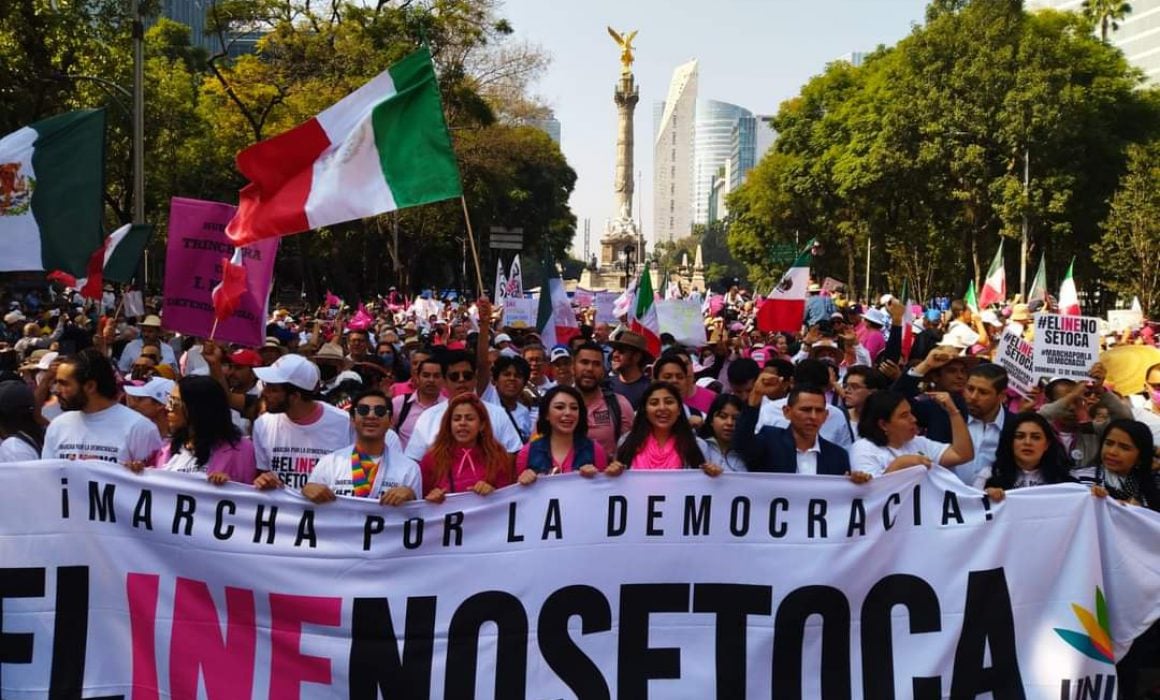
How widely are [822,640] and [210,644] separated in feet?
8.04

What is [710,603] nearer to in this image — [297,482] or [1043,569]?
[1043,569]

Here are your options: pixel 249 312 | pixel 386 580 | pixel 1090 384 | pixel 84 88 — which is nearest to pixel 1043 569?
pixel 1090 384

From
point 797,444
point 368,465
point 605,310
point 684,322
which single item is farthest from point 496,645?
point 605,310

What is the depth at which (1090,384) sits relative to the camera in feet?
23.3

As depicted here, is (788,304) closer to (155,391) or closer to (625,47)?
(155,391)

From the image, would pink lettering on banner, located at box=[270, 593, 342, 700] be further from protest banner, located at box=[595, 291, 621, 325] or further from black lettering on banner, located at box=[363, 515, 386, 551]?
protest banner, located at box=[595, 291, 621, 325]

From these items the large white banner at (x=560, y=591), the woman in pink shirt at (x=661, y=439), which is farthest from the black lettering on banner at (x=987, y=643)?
the woman in pink shirt at (x=661, y=439)

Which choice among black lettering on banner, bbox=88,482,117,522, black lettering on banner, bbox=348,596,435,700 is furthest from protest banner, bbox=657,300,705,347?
black lettering on banner, bbox=88,482,117,522

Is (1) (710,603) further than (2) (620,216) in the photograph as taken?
No

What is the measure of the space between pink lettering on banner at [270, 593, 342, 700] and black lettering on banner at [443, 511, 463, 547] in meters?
0.49

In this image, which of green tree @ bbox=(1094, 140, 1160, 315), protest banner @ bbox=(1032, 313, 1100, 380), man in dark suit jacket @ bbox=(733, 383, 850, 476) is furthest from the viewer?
green tree @ bbox=(1094, 140, 1160, 315)

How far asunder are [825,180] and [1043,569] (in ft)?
163

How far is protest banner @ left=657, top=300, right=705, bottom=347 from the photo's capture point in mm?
12305

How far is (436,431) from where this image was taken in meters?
5.88
